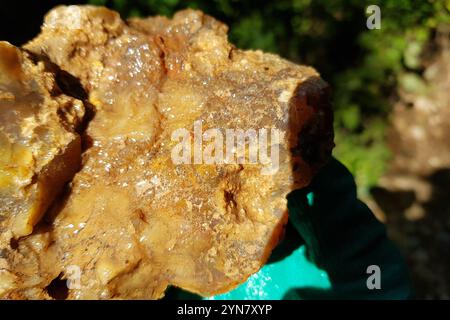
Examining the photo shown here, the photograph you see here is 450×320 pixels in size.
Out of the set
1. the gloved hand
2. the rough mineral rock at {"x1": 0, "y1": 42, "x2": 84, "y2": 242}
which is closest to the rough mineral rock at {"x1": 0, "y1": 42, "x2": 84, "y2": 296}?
the rough mineral rock at {"x1": 0, "y1": 42, "x2": 84, "y2": 242}

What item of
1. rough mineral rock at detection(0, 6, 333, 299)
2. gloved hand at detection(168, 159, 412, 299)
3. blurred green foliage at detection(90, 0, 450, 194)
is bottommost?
gloved hand at detection(168, 159, 412, 299)

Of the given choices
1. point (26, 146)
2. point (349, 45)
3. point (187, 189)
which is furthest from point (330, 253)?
point (349, 45)

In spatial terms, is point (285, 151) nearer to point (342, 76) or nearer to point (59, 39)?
point (59, 39)

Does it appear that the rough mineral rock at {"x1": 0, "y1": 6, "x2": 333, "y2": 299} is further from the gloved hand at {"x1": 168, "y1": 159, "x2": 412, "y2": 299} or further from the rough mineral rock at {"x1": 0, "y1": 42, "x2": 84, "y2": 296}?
the gloved hand at {"x1": 168, "y1": 159, "x2": 412, "y2": 299}

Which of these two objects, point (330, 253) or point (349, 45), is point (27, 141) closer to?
point (330, 253)

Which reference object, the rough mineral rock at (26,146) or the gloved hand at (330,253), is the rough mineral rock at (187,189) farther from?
the gloved hand at (330,253)
